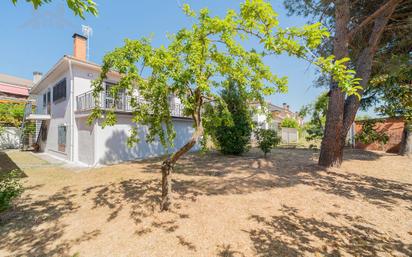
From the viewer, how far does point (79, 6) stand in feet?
7.67

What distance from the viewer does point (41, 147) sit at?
16719 mm

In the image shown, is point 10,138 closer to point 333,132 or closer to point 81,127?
point 81,127

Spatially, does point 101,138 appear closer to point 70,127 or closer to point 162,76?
point 70,127

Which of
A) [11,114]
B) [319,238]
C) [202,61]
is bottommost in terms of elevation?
[319,238]

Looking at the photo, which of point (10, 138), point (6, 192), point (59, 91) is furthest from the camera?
point (10, 138)

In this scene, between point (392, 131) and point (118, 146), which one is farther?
point (392, 131)

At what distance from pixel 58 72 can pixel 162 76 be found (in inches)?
517

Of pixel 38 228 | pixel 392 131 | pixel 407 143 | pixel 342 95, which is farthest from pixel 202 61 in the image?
pixel 392 131

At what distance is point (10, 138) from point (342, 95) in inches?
1015

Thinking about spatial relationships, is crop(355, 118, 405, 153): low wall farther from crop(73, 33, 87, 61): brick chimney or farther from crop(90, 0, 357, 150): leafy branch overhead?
crop(73, 33, 87, 61): brick chimney

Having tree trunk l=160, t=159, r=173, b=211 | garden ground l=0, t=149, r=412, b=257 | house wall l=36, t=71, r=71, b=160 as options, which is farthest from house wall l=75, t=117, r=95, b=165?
tree trunk l=160, t=159, r=173, b=211

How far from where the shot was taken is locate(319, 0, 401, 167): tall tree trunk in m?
7.21

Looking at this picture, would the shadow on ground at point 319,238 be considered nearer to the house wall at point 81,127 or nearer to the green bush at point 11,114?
the house wall at point 81,127

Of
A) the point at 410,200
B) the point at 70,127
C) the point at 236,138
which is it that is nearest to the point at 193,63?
the point at 410,200
